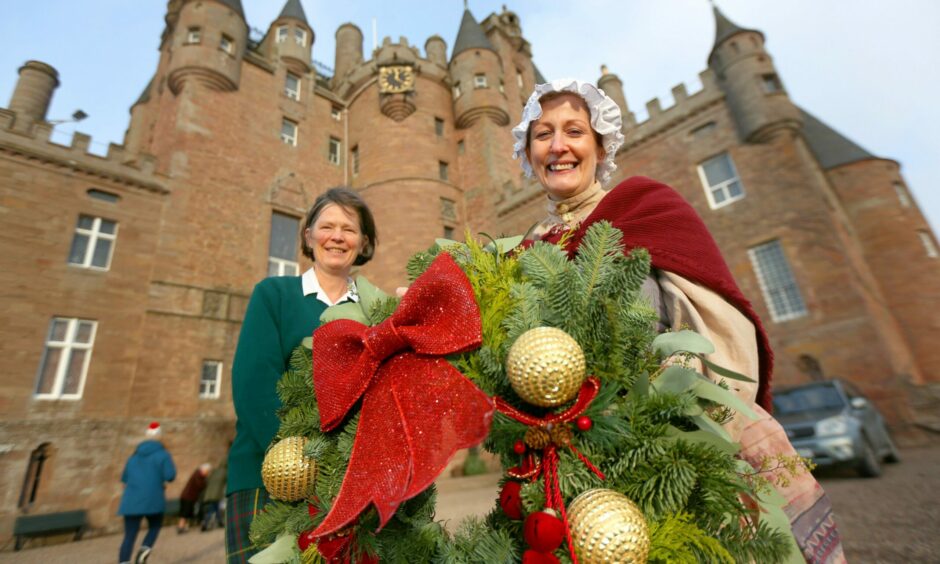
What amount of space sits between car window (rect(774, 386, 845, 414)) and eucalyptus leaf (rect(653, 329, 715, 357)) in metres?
9.57

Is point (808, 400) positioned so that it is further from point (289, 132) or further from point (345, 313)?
point (289, 132)

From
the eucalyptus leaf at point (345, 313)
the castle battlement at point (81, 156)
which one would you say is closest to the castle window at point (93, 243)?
the castle battlement at point (81, 156)

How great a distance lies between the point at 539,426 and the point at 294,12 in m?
28.2

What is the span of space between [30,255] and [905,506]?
18.4 m

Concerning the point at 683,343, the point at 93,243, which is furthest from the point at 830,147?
the point at 93,243

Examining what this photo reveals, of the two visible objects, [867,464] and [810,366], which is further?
[810,366]

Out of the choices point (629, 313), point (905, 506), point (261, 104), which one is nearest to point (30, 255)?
point (261, 104)

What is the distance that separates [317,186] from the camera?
1958 centimetres

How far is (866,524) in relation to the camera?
486 cm

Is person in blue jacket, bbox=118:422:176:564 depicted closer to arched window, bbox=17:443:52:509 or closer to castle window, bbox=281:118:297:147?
arched window, bbox=17:443:52:509

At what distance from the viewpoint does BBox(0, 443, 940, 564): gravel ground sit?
4.06 meters

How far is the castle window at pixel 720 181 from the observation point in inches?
580

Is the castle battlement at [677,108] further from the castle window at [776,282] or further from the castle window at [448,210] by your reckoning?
the castle window at [448,210]

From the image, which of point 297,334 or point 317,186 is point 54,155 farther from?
point 297,334
